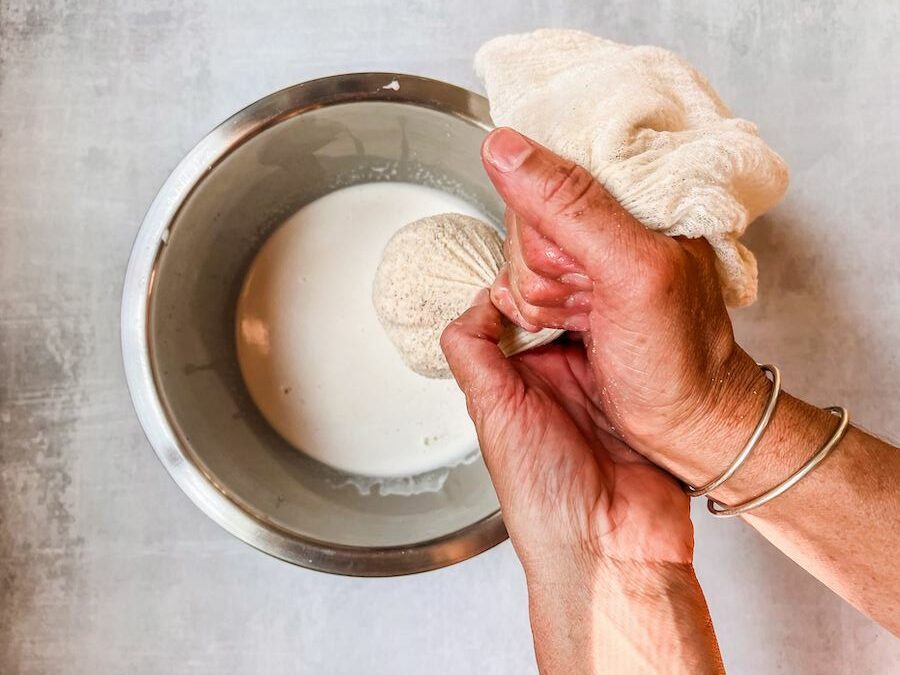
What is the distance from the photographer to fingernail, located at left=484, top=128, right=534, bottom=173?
0.44m

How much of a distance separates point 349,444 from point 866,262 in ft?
2.06

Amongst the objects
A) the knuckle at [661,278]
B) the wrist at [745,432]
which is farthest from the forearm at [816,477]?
the knuckle at [661,278]

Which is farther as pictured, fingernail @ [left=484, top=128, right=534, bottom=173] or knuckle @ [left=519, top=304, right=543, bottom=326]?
knuckle @ [left=519, top=304, right=543, bottom=326]

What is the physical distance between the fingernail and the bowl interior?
227 millimetres

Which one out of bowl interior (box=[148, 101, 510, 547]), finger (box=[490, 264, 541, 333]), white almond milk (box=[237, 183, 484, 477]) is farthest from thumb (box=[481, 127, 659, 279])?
white almond milk (box=[237, 183, 484, 477])

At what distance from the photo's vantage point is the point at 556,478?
53 centimetres

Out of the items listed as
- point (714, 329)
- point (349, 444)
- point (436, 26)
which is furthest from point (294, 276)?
point (714, 329)

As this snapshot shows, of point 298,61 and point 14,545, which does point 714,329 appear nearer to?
point 298,61

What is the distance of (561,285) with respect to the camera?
51cm

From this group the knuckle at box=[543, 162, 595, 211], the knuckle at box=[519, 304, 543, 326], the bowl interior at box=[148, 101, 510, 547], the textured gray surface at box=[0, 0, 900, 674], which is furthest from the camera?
the textured gray surface at box=[0, 0, 900, 674]

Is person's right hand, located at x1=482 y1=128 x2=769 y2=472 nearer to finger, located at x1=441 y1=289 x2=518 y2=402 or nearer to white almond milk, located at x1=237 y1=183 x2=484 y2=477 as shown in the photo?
finger, located at x1=441 y1=289 x2=518 y2=402

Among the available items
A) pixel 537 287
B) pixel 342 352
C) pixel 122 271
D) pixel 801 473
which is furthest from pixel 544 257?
pixel 122 271

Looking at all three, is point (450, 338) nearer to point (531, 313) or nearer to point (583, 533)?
point (531, 313)

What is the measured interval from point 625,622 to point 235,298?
543 millimetres
